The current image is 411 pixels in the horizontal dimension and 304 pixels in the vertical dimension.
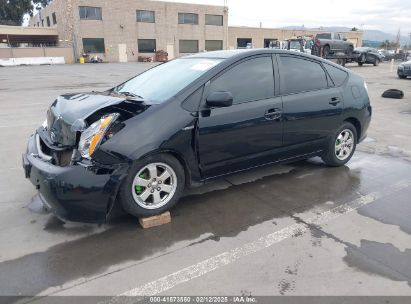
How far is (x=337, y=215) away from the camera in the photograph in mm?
3766

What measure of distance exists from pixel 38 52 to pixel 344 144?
4253 centimetres

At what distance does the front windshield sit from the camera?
3789 millimetres

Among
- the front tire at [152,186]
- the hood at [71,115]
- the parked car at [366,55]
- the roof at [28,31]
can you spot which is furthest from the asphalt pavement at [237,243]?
the roof at [28,31]

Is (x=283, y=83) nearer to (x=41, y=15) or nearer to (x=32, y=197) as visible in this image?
(x=32, y=197)

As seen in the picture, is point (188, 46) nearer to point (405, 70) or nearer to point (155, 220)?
point (405, 70)

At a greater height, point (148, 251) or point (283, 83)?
point (283, 83)

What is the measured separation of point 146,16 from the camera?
46.3 meters

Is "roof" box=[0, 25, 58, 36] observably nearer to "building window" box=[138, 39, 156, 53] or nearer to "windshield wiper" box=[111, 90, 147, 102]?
"building window" box=[138, 39, 156, 53]

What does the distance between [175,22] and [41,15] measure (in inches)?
952

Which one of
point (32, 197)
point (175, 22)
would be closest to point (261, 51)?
point (32, 197)

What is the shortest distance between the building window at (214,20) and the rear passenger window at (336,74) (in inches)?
1949

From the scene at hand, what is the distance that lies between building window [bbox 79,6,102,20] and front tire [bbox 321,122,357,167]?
139 ft

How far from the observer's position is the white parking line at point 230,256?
263cm

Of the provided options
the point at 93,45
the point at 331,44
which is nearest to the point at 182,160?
the point at 331,44
